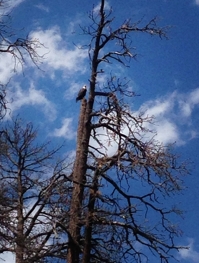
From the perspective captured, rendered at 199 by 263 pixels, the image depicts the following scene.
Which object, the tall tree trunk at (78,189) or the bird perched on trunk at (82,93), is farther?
the bird perched on trunk at (82,93)

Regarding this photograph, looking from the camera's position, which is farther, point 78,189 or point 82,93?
point 82,93

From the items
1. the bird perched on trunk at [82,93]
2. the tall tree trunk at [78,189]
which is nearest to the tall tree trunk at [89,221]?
the tall tree trunk at [78,189]

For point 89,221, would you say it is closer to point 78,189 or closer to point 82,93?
point 78,189

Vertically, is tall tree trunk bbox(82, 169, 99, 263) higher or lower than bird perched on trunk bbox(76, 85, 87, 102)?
lower

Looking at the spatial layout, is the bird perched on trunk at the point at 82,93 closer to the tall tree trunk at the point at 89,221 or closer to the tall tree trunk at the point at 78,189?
the tall tree trunk at the point at 78,189

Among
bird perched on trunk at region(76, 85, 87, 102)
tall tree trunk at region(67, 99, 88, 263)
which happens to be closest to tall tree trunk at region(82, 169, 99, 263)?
tall tree trunk at region(67, 99, 88, 263)

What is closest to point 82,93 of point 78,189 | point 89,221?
point 78,189

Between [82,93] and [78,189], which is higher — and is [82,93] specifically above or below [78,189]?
above

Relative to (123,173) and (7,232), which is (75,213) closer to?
(123,173)

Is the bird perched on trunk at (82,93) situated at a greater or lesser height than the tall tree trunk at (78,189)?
greater

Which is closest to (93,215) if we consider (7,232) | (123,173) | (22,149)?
(123,173)

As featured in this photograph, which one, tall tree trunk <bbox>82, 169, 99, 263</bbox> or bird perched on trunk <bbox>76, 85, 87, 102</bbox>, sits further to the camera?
bird perched on trunk <bbox>76, 85, 87, 102</bbox>

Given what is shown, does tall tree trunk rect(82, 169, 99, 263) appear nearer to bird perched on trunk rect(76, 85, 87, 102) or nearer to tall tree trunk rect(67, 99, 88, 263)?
tall tree trunk rect(67, 99, 88, 263)

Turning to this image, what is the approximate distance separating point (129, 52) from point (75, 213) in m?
3.54
